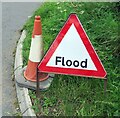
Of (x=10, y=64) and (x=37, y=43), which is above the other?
(x=37, y=43)

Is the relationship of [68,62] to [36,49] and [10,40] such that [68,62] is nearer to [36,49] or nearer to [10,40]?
[36,49]

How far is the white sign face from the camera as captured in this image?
399cm

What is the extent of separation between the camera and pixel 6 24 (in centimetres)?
681

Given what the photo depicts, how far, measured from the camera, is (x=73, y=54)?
4.04 m

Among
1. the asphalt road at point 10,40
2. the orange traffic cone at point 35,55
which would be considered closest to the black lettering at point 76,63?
the orange traffic cone at point 35,55

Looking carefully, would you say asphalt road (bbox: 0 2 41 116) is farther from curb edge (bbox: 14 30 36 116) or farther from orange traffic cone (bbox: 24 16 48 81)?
orange traffic cone (bbox: 24 16 48 81)

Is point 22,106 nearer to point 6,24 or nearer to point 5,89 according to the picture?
point 5,89

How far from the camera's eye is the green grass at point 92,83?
4.05 meters

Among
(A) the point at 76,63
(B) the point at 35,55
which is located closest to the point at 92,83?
(A) the point at 76,63

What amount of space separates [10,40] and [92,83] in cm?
217

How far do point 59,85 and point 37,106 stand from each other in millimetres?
433

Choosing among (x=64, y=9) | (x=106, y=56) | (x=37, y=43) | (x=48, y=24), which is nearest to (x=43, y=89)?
(x=37, y=43)

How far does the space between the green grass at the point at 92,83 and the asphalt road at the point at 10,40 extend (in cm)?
28

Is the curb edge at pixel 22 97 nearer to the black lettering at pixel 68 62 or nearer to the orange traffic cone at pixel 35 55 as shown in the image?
the orange traffic cone at pixel 35 55
